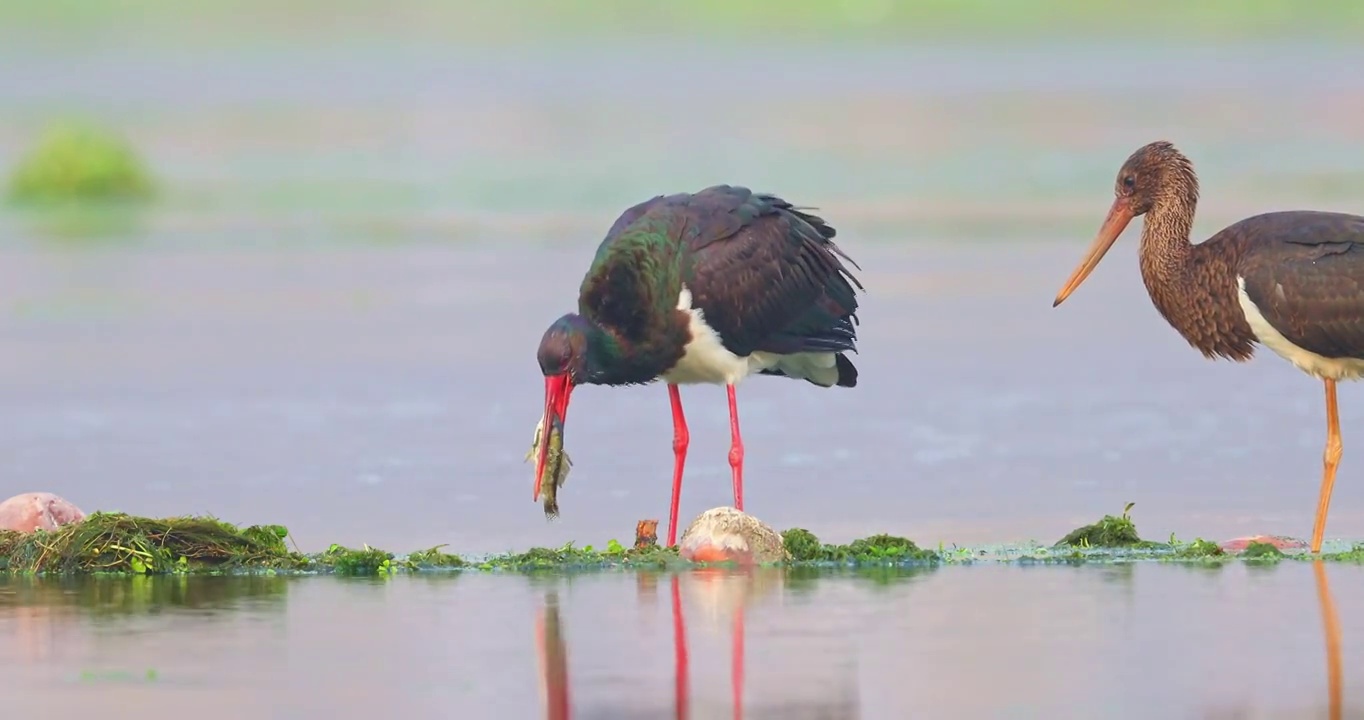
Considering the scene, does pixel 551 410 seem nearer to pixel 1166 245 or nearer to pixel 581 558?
→ pixel 581 558

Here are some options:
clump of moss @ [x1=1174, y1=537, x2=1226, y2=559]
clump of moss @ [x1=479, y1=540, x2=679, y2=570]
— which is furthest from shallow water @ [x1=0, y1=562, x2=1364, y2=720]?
clump of moss @ [x1=1174, y1=537, x2=1226, y2=559]

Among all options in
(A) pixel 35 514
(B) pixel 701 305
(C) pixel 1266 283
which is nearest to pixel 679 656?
(A) pixel 35 514

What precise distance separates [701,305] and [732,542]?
2.23 meters

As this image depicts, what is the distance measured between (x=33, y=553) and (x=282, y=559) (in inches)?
50.9

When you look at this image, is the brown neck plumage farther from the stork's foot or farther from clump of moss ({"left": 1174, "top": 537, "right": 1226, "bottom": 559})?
the stork's foot

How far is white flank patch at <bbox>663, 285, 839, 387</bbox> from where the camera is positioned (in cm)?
1541

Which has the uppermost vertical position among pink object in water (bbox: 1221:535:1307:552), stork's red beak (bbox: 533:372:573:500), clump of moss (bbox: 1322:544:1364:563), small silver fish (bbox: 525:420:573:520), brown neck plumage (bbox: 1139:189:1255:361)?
brown neck plumage (bbox: 1139:189:1255:361)

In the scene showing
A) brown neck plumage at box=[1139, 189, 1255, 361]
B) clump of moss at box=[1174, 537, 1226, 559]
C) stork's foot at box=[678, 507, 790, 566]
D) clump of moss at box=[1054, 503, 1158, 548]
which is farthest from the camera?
brown neck plumage at box=[1139, 189, 1255, 361]

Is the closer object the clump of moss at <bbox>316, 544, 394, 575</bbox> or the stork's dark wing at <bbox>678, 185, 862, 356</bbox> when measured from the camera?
Result: the clump of moss at <bbox>316, 544, 394, 575</bbox>

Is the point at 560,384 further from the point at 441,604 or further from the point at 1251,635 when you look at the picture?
the point at 1251,635

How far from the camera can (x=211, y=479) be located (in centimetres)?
1789

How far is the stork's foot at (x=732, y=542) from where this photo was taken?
13531mm

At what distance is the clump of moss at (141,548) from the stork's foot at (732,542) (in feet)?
6.91

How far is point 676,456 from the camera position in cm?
1570
